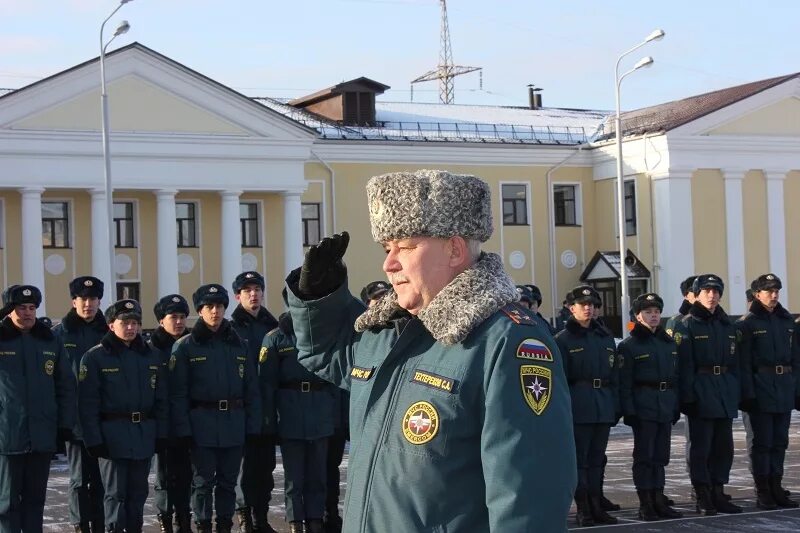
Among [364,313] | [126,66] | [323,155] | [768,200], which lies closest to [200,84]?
[126,66]

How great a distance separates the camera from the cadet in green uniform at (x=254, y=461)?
11000 mm

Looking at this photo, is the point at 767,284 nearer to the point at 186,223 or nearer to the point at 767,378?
the point at 767,378

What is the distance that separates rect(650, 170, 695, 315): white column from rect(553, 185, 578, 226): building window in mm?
3463

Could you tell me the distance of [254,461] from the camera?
11195 mm

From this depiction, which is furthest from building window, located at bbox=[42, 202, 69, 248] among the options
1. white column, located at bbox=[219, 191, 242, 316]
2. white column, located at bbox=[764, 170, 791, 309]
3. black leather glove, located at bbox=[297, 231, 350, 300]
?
black leather glove, located at bbox=[297, 231, 350, 300]

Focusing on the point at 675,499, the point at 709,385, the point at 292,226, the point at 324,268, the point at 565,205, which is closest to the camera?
the point at 324,268

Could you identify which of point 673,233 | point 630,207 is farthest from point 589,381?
point 630,207

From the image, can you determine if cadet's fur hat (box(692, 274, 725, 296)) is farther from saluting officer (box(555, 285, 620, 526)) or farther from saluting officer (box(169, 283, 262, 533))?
saluting officer (box(169, 283, 262, 533))

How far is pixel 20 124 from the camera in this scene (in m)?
36.4

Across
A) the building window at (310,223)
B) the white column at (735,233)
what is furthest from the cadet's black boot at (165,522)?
the white column at (735,233)

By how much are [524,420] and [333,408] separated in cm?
747

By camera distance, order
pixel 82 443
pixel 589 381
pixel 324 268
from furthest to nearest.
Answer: pixel 589 381 < pixel 82 443 < pixel 324 268

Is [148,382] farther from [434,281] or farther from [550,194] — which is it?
[550,194]

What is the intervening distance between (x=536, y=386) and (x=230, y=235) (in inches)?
1419
